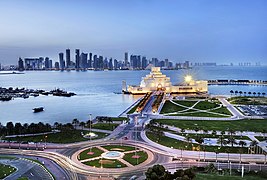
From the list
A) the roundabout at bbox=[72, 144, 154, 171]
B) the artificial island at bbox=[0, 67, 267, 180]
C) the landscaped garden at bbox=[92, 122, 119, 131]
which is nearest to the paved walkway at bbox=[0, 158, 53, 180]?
the artificial island at bbox=[0, 67, 267, 180]

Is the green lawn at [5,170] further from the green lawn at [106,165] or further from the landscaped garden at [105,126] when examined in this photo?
the landscaped garden at [105,126]

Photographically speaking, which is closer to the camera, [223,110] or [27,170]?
[27,170]

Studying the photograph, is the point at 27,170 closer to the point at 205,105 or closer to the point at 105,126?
the point at 105,126

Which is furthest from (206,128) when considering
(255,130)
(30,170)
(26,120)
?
(26,120)

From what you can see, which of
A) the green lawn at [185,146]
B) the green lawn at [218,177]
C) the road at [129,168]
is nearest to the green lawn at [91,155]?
the road at [129,168]

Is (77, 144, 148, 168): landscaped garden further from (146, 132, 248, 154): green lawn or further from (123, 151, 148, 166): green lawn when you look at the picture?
(146, 132, 248, 154): green lawn

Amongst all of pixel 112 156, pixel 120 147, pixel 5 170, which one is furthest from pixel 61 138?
pixel 5 170

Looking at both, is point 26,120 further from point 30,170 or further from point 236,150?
point 236,150
